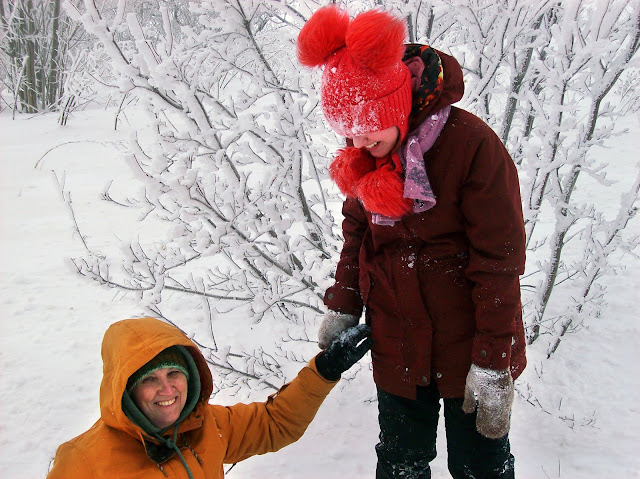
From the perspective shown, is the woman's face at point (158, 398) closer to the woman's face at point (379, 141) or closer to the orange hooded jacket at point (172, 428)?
the orange hooded jacket at point (172, 428)

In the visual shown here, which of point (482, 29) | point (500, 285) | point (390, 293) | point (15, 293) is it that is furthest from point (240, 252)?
point (15, 293)

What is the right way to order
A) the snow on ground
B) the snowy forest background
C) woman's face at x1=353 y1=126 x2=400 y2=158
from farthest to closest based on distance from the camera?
the snow on ground → the snowy forest background → woman's face at x1=353 y1=126 x2=400 y2=158

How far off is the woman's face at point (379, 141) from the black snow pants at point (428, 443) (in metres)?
0.83

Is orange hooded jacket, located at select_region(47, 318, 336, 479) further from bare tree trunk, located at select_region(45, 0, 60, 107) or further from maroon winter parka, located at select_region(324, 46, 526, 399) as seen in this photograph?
bare tree trunk, located at select_region(45, 0, 60, 107)

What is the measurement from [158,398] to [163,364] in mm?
104

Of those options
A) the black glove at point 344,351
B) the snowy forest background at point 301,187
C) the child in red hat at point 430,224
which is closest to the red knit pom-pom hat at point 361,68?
the child in red hat at point 430,224

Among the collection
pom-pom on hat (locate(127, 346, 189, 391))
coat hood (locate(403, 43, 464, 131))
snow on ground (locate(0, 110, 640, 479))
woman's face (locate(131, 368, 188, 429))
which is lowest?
snow on ground (locate(0, 110, 640, 479))

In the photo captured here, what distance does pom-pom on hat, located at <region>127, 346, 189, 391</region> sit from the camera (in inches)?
56.0

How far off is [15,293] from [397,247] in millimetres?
4194

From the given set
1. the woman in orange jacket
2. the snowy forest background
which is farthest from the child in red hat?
the snowy forest background

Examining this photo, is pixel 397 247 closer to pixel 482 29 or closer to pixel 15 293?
pixel 482 29

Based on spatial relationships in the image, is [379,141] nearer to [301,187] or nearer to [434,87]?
[434,87]

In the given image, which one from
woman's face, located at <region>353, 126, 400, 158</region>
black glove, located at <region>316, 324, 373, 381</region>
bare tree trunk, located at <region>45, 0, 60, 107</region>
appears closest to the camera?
woman's face, located at <region>353, 126, 400, 158</region>

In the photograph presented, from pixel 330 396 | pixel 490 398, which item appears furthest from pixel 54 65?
pixel 490 398
